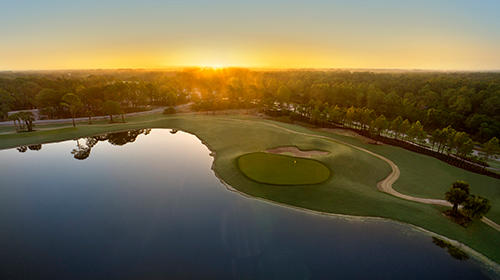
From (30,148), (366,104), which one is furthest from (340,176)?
(366,104)

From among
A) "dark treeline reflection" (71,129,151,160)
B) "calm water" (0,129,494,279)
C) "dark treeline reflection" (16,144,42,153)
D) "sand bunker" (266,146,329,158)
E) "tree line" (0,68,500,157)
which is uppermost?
"tree line" (0,68,500,157)

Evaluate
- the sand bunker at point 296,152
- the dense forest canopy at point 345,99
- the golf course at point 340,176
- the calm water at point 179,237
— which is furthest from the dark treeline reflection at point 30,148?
the sand bunker at point 296,152

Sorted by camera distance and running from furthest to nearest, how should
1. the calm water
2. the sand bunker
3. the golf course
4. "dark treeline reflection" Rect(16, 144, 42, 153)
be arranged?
"dark treeline reflection" Rect(16, 144, 42, 153) < the sand bunker < the golf course < the calm water

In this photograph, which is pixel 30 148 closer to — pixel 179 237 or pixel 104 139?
pixel 104 139

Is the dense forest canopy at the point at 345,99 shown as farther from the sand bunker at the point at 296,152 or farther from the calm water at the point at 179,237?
the calm water at the point at 179,237

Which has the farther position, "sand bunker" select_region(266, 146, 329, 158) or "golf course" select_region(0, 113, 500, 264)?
"sand bunker" select_region(266, 146, 329, 158)

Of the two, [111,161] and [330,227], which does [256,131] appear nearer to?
[111,161]

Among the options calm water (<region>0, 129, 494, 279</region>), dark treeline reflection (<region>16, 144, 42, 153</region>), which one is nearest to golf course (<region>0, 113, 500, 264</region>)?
dark treeline reflection (<region>16, 144, 42, 153</region>)

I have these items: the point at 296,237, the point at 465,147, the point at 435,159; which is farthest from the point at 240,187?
the point at 465,147

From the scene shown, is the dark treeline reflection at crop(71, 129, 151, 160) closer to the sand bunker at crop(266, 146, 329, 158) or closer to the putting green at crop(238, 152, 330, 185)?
the putting green at crop(238, 152, 330, 185)
